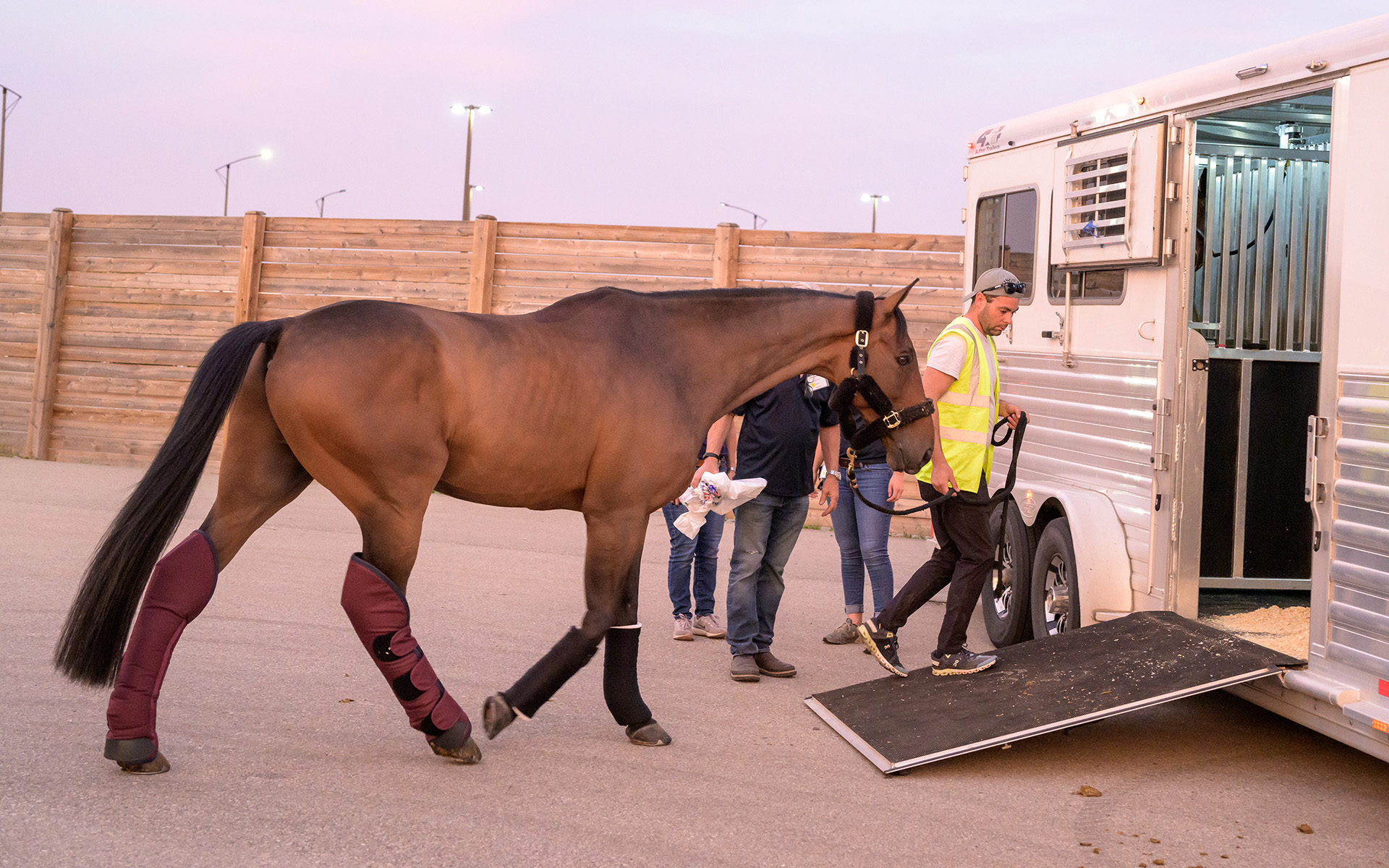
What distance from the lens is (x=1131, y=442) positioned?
5.80 meters

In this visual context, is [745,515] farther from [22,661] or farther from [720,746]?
[22,661]

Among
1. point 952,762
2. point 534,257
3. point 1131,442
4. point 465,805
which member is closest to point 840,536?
point 1131,442

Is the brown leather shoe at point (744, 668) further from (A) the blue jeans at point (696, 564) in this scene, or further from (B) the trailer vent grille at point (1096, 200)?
(B) the trailer vent grille at point (1096, 200)

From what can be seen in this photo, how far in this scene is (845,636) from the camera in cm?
688

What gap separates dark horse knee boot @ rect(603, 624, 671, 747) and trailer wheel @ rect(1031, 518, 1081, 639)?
243cm

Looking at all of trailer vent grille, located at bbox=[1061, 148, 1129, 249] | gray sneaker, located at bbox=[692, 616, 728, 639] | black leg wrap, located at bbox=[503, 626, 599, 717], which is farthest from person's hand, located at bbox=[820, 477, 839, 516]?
black leg wrap, located at bbox=[503, 626, 599, 717]

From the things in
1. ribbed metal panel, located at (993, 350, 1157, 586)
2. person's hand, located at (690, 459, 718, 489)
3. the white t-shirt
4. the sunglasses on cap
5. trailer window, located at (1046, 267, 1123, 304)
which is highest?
trailer window, located at (1046, 267, 1123, 304)

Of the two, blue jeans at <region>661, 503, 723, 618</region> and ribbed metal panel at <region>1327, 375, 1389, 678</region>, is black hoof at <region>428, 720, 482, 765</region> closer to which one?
blue jeans at <region>661, 503, 723, 618</region>

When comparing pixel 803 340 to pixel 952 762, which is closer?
pixel 952 762

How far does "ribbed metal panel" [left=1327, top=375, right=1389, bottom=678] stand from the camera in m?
4.14

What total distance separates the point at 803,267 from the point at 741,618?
251 inches

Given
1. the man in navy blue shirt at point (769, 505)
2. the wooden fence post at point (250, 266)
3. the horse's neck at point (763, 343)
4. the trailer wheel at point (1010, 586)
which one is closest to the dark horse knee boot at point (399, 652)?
the horse's neck at point (763, 343)

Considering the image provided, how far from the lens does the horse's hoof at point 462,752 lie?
13.9ft

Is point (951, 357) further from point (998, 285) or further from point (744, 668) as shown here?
point (744, 668)
